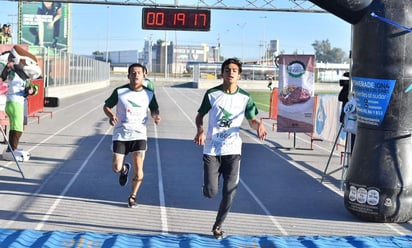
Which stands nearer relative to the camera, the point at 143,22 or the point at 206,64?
the point at 143,22

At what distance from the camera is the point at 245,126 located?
2103 centimetres

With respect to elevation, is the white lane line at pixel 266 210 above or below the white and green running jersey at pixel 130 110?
below

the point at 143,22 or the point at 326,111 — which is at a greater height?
the point at 143,22

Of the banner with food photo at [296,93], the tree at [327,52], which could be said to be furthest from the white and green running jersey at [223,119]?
the tree at [327,52]

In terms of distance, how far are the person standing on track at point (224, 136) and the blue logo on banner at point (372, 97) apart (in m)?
1.87

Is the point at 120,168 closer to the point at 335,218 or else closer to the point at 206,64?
the point at 335,218

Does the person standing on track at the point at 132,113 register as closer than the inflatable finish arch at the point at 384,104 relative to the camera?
No

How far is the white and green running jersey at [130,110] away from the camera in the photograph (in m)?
7.57

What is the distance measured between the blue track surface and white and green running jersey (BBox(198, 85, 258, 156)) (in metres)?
0.95

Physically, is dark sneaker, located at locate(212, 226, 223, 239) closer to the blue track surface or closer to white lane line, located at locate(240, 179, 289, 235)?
the blue track surface

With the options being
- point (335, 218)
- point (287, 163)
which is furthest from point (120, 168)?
point (287, 163)

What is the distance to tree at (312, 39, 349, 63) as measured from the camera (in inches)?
7219

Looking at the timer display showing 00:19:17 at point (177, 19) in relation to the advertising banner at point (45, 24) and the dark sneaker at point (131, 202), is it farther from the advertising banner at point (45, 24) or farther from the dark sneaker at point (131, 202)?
the advertising banner at point (45, 24)

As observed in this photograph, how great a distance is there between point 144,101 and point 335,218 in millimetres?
2874
